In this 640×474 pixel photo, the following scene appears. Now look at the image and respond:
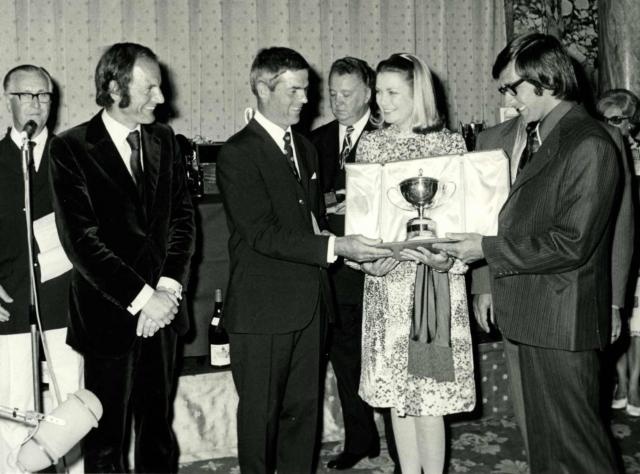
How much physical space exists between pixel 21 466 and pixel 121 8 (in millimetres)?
4090

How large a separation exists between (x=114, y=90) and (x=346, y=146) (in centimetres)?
134

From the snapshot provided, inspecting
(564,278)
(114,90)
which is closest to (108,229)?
(114,90)

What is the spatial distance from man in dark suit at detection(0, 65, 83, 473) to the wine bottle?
73 centimetres

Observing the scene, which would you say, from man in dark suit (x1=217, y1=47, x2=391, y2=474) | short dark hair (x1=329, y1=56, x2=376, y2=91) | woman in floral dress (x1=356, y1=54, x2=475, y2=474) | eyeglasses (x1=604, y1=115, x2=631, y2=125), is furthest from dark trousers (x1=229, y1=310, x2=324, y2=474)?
eyeglasses (x1=604, y1=115, x2=631, y2=125)

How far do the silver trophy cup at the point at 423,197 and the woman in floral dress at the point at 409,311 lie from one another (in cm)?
15

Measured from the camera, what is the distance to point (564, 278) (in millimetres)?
2338

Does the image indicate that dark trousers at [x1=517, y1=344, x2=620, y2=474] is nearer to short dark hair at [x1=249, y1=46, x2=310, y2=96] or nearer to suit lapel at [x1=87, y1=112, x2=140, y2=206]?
short dark hair at [x1=249, y1=46, x2=310, y2=96]

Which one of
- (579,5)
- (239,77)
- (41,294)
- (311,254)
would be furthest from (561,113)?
(579,5)

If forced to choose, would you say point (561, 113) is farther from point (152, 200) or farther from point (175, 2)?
point (175, 2)

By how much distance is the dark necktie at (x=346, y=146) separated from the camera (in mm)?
3607

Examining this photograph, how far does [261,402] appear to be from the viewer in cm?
263

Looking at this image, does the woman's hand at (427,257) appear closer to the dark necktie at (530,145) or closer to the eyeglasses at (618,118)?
the dark necktie at (530,145)

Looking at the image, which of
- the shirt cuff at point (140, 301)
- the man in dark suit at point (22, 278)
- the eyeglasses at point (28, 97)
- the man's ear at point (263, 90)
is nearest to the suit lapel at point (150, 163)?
the shirt cuff at point (140, 301)

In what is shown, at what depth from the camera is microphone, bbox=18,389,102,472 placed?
167cm
